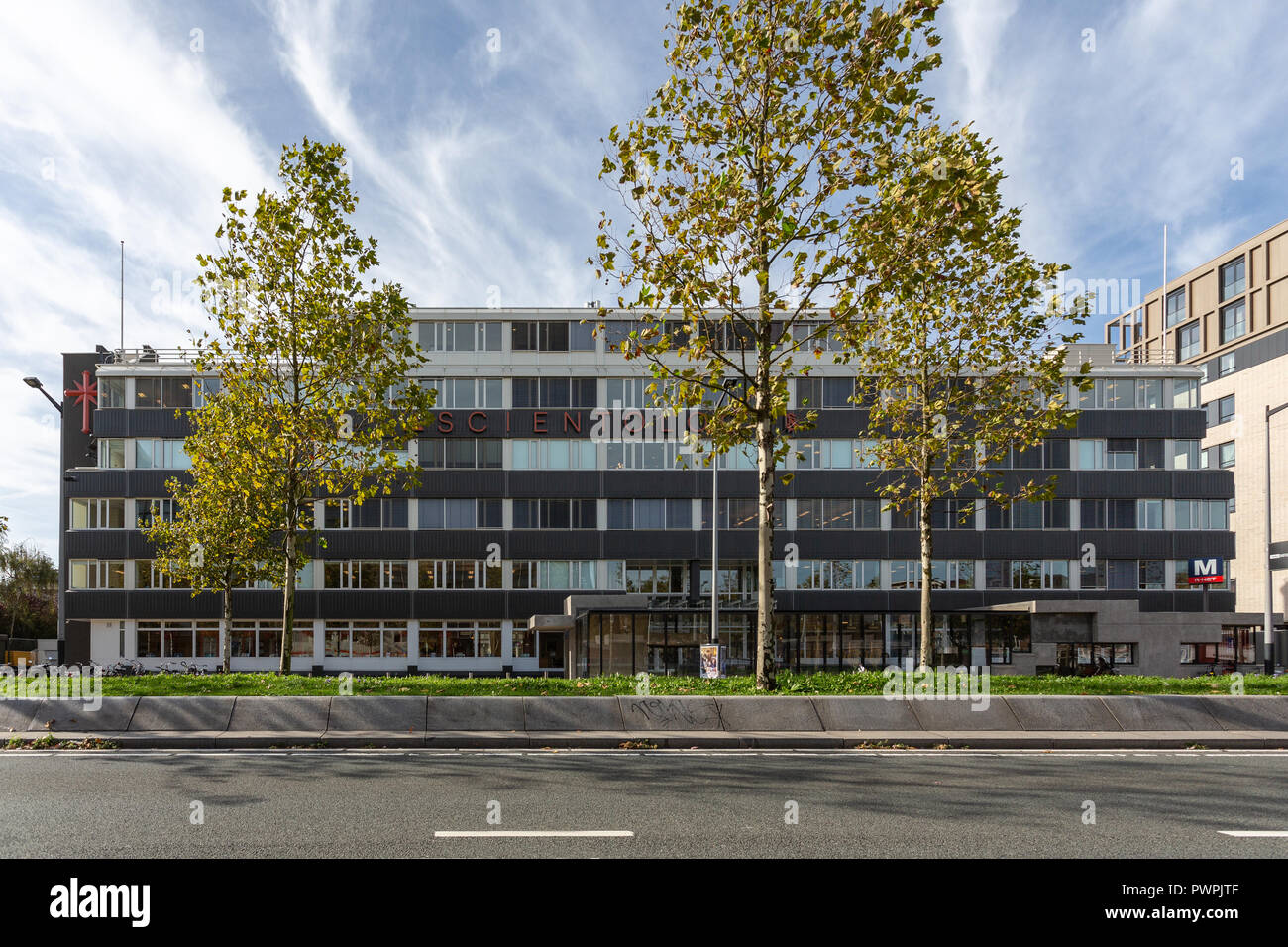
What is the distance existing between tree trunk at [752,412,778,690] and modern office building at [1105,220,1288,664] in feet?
162

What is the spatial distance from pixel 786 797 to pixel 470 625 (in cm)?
3821

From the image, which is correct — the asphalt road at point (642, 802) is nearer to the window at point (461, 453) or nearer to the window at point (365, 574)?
the window at point (365, 574)

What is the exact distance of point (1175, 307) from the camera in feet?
246

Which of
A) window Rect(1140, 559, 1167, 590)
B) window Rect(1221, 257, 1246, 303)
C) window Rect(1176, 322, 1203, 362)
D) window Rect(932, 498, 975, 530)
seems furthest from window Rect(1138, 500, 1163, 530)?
window Rect(1176, 322, 1203, 362)

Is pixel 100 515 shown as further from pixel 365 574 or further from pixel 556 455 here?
pixel 556 455

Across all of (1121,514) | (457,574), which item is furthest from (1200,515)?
(457,574)

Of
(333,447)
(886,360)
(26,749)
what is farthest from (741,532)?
(26,749)

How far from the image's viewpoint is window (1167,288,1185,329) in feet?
242

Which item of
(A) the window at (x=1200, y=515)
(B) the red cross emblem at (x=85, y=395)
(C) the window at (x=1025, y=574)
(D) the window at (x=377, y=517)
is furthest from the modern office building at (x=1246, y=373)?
(B) the red cross emblem at (x=85, y=395)

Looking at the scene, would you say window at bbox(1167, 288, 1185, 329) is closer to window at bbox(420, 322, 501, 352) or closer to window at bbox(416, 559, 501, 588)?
window at bbox(420, 322, 501, 352)

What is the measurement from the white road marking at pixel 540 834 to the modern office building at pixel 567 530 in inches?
1453
